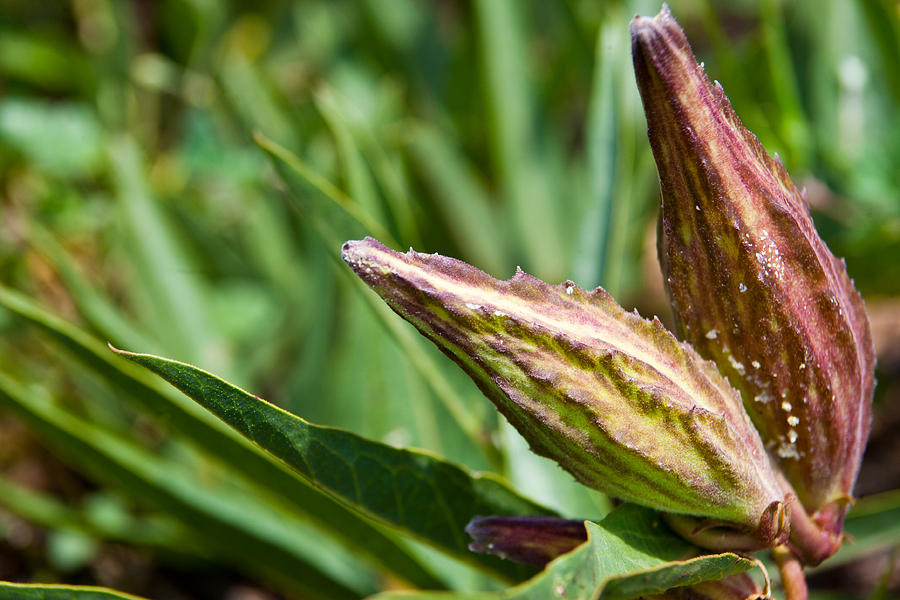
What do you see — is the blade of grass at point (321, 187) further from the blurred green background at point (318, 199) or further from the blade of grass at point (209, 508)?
the blade of grass at point (209, 508)

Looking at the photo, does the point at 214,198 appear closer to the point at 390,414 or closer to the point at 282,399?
the point at 282,399

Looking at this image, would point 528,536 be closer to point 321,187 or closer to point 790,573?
point 790,573

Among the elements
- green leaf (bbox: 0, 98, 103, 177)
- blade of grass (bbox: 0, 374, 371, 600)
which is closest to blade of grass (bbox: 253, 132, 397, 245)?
blade of grass (bbox: 0, 374, 371, 600)

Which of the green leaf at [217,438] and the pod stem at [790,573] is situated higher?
the green leaf at [217,438]

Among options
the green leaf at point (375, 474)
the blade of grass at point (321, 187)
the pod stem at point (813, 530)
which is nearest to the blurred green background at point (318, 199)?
the blade of grass at point (321, 187)

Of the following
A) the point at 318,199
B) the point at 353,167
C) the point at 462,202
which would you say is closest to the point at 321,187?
the point at 318,199

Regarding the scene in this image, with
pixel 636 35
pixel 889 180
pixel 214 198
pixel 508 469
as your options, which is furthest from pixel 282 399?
pixel 636 35
